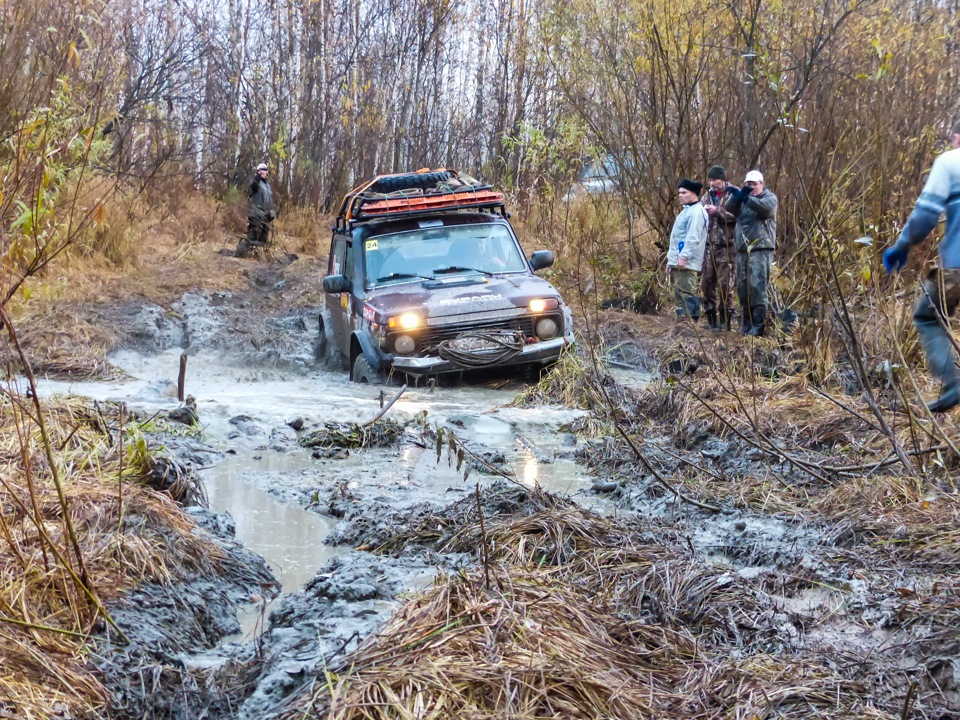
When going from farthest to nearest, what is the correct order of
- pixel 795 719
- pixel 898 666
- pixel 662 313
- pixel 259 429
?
pixel 662 313
pixel 259 429
pixel 898 666
pixel 795 719

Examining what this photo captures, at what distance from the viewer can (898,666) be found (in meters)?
3.43

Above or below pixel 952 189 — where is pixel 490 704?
below

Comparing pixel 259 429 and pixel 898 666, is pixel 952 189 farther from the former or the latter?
pixel 259 429

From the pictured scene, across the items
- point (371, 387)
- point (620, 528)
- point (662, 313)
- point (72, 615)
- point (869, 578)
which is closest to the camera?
point (72, 615)

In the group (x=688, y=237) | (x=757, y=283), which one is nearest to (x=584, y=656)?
(x=757, y=283)

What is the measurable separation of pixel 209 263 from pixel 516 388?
385 inches

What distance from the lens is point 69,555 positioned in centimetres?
408

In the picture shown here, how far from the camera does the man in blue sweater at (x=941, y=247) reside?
19.7ft

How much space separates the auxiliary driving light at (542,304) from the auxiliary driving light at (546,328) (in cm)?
10

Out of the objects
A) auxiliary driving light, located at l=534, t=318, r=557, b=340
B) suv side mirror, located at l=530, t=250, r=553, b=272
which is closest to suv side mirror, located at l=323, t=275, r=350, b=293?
suv side mirror, located at l=530, t=250, r=553, b=272

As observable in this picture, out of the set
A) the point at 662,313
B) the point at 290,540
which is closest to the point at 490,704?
the point at 290,540

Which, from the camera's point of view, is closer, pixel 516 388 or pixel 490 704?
pixel 490 704

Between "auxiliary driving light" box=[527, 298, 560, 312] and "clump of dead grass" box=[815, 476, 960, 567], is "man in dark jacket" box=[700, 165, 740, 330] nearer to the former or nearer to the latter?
"auxiliary driving light" box=[527, 298, 560, 312]

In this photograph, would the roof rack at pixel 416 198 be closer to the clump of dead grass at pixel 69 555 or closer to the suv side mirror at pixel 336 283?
the suv side mirror at pixel 336 283
